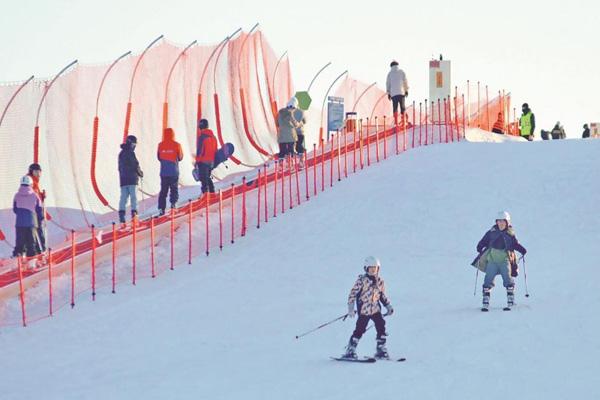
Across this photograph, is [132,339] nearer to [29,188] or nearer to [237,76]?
[29,188]

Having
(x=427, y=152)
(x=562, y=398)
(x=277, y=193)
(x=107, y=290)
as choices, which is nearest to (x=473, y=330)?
(x=562, y=398)

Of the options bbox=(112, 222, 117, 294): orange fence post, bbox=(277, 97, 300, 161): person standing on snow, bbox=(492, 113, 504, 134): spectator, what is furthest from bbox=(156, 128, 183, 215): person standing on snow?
bbox=(492, 113, 504, 134): spectator

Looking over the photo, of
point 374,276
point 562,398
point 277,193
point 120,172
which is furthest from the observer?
point 277,193

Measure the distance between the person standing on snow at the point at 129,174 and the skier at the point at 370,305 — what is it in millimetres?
7357

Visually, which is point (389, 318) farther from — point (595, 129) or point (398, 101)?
point (595, 129)

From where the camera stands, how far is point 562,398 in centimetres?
1302

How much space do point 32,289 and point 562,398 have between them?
8.59m

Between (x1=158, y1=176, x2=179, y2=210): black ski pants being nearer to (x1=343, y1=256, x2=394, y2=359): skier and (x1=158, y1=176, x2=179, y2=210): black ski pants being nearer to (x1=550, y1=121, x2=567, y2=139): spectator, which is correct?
(x1=343, y1=256, x2=394, y2=359): skier

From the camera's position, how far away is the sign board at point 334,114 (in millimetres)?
35669

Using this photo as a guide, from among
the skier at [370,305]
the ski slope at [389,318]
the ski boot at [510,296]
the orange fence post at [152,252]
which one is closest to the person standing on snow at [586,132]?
the ski slope at [389,318]

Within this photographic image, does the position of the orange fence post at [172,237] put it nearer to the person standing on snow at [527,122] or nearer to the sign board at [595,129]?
the person standing on snow at [527,122]

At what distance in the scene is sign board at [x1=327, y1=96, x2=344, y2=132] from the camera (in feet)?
117

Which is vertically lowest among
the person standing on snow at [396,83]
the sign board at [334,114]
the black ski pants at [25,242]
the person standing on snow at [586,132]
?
the black ski pants at [25,242]

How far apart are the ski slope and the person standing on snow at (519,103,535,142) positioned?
7354 millimetres
